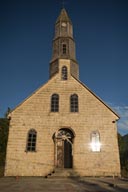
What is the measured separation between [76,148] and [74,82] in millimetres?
6572

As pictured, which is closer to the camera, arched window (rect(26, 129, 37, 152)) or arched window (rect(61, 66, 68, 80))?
arched window (rect(26, 129, 37, 152))

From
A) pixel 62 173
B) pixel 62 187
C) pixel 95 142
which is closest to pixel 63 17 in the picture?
pixel 95 142

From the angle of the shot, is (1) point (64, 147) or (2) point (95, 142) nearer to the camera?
(2) point (95, 142)

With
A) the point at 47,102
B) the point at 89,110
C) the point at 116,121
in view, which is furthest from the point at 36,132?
the point at 116,121

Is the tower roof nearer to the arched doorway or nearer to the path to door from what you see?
the arched doorway

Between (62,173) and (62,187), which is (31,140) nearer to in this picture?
(62,173)

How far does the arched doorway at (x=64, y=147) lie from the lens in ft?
56.9

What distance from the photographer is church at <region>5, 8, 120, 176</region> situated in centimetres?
1642

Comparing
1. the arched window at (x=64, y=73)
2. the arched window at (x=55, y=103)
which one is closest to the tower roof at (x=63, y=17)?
the arched window at (x=64, y=73)

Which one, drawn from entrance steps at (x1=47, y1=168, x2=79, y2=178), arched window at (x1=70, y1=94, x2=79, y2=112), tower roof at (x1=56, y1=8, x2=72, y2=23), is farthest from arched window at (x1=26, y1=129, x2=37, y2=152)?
tower roof at (x1=56, y1=8, x2=72, y2=23)

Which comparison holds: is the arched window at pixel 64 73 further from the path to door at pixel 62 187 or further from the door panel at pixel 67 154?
the path to door at pixel 62 187

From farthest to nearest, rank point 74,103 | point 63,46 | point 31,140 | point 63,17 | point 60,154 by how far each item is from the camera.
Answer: point 63,17 < point 63,46 < point 74,103 < point 60,154 < point 31,140

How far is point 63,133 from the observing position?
706 inches

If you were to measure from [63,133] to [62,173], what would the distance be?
144 inches
